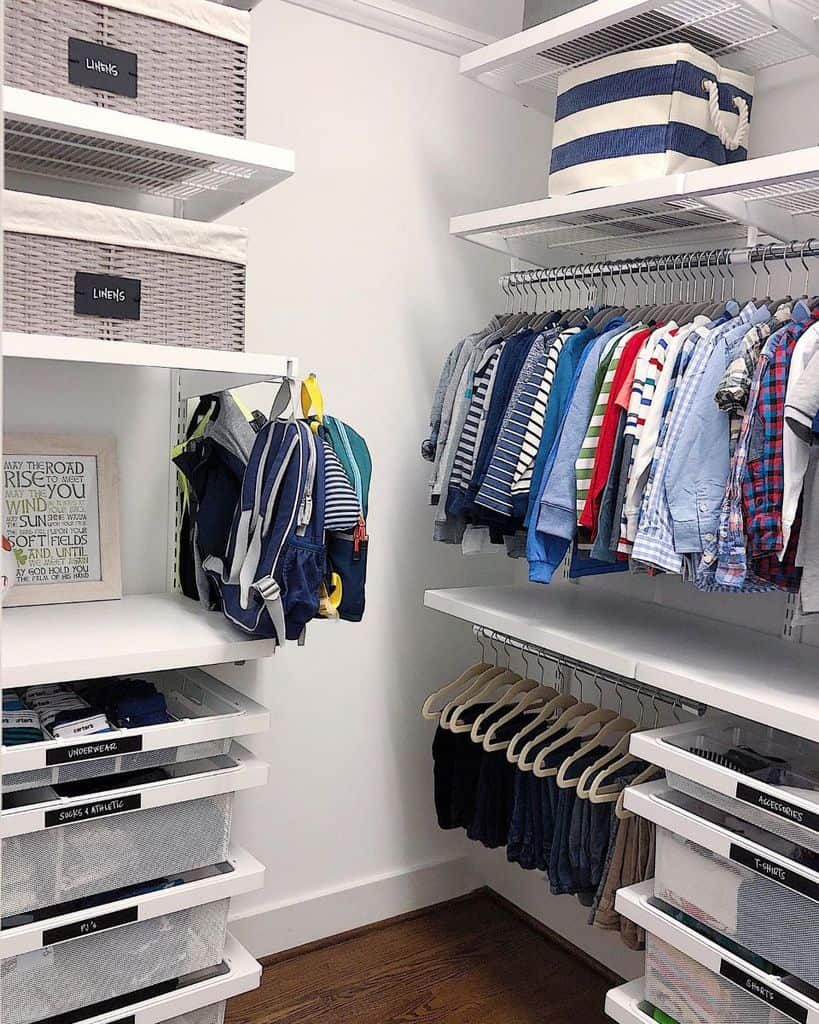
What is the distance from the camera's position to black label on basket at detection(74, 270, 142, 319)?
5.07 ft

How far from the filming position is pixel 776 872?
1436mm

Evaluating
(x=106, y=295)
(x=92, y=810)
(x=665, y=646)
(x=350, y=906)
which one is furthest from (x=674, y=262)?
(x=350, y=906)

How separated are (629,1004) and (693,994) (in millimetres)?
154

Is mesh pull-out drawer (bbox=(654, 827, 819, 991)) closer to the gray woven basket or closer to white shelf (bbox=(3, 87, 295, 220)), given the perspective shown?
the gray woven basket

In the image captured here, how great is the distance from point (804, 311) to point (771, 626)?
27.5 inches

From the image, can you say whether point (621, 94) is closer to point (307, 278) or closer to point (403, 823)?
point (307, 278)

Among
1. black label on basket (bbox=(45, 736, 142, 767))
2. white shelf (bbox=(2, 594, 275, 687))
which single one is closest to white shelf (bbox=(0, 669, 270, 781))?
black label on basket (bbox=(45, 736, 142, 767))

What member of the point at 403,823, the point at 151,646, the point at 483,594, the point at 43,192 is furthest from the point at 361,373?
the point at 403,823

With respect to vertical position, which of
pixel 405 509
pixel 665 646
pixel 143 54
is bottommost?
pixel 665 646

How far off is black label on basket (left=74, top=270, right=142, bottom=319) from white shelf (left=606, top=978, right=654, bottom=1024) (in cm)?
147

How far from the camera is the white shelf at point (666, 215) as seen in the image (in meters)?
1.58

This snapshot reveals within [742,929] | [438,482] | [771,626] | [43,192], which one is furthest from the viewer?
[438,482]

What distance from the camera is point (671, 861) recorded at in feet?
5.35

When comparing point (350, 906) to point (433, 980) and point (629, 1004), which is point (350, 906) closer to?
point (433, 980)
